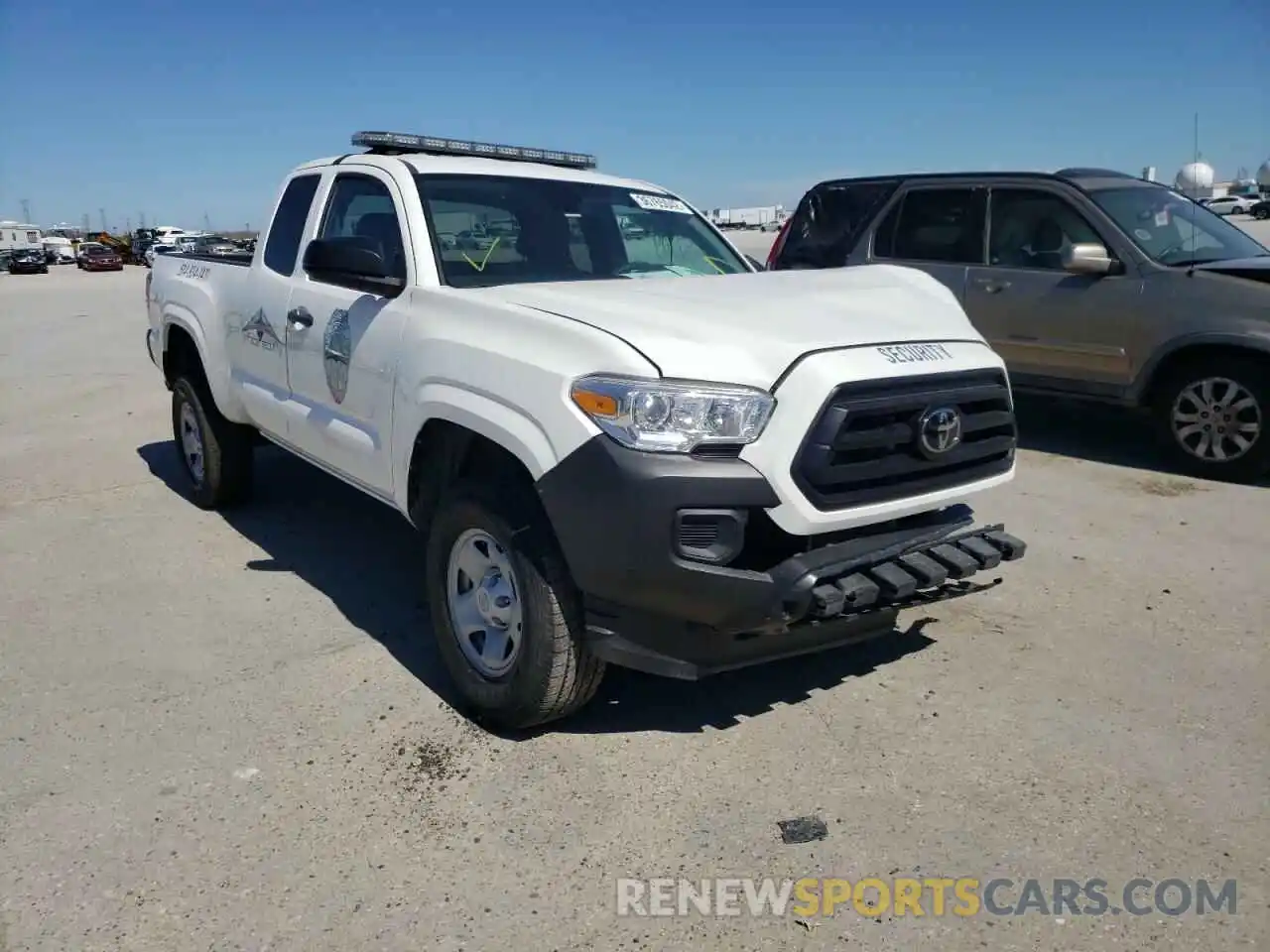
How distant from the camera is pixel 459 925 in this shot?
104 inches

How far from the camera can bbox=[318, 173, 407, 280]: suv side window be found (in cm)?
418

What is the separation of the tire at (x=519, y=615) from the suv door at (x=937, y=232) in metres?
5.48

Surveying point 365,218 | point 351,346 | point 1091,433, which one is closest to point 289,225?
point 365,218

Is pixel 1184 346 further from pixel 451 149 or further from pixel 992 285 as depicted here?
pixel 451 149

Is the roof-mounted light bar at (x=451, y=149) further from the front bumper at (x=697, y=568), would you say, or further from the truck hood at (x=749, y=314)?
the front bumper at (x=697, y=568)

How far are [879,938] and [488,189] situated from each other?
3279 mm

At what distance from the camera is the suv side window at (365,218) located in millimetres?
4184

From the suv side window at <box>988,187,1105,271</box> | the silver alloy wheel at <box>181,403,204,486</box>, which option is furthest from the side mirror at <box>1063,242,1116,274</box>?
the silver alloy wheel at <box>181,403,204,486</box>

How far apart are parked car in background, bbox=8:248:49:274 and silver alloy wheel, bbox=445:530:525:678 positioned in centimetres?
6127

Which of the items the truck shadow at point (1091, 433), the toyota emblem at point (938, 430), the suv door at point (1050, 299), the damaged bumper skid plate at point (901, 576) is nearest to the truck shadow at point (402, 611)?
the damaged bumper skid plate at point (901, 576)

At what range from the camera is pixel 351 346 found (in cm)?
426

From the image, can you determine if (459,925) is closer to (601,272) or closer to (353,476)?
(353,476)

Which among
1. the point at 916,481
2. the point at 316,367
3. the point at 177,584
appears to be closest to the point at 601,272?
the point at 316,367

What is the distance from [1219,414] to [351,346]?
18.0ft
